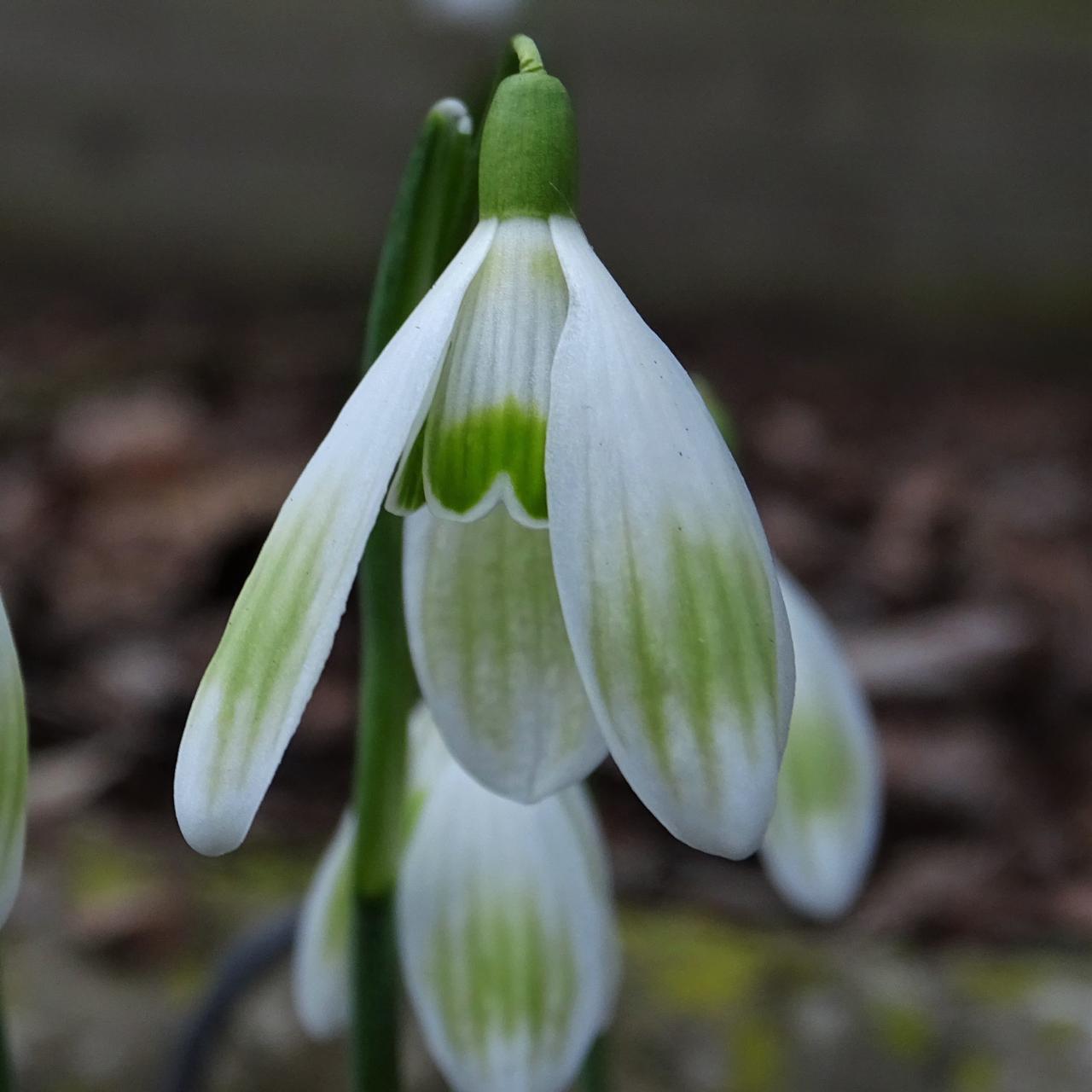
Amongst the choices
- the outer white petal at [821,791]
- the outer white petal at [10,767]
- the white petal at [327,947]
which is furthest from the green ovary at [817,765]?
the outer white petal at [10,767]

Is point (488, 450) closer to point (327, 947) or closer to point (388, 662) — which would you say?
point (388, 662)

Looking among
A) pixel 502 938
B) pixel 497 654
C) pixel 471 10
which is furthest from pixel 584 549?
pixel 471 10

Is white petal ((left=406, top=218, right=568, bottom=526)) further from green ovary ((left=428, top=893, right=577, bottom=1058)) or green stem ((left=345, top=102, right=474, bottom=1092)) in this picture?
green ovary ((left=428, top=893, right=577, bottom=1058))

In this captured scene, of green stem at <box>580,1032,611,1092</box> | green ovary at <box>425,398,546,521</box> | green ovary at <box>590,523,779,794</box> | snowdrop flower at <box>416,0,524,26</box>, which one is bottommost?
green stem at <box>580,1032,611,1092</box>

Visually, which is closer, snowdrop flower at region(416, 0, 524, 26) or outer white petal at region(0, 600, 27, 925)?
outer white petal at region(0, 600, 27, 925)

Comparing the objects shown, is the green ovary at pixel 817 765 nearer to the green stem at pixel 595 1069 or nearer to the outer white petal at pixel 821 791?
the outer white petal at pixel 821 791

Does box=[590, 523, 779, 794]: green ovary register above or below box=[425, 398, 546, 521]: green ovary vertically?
below

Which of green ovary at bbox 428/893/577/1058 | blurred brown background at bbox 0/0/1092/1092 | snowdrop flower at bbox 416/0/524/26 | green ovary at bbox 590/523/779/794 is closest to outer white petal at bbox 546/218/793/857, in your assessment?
green ovary at bbox 590/523/779/794

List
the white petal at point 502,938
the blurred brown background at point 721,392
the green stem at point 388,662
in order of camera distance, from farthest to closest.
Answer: the blurred brown background at point 721,392
the white petal at point 502,938
the green stem at point 388,662
